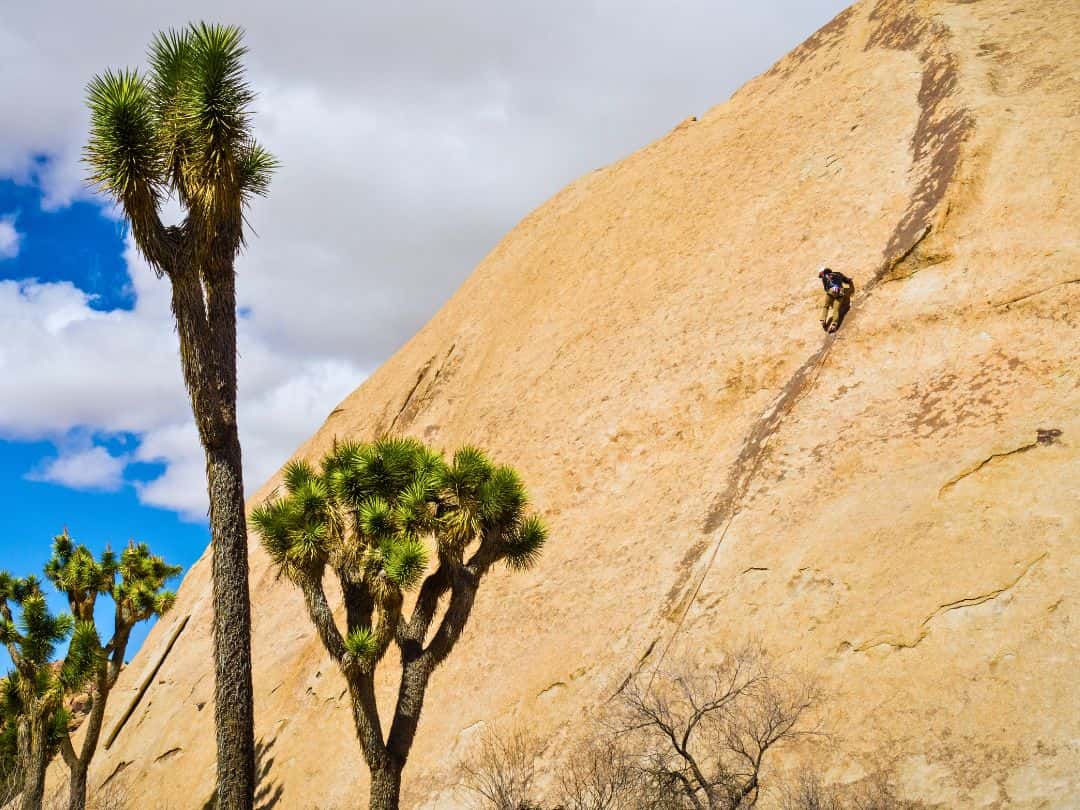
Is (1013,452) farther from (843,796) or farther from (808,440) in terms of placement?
(843,796)

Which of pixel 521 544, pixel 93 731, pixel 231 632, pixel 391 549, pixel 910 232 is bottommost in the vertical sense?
pixel 93 731

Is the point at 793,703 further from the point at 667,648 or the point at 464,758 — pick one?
the point at 464,758

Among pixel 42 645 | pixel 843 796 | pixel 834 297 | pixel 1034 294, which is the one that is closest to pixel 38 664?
pixel 42 645

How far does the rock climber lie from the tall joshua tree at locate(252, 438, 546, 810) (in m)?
9.90

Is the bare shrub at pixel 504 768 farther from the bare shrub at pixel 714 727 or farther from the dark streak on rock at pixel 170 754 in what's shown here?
the dark streak on rock at pixel 170 754

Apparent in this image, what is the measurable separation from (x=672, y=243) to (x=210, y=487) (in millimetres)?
18505

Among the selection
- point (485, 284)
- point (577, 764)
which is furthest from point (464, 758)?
point (485, 284)

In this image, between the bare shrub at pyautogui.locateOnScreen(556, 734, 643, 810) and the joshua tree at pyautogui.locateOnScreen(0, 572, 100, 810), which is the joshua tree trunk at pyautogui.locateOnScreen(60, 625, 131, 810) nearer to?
the joshua tree at pyautogui.locateOnScreen(0, 572, 100, 810)

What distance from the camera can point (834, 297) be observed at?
64.5ft

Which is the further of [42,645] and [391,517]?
[42,645]

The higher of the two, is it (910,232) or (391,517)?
(910,232)

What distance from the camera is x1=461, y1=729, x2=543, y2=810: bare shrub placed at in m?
15.1

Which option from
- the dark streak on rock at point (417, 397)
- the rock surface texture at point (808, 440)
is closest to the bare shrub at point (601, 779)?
the rock surface texture at point (808, 440)

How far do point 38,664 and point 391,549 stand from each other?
12626 mm
